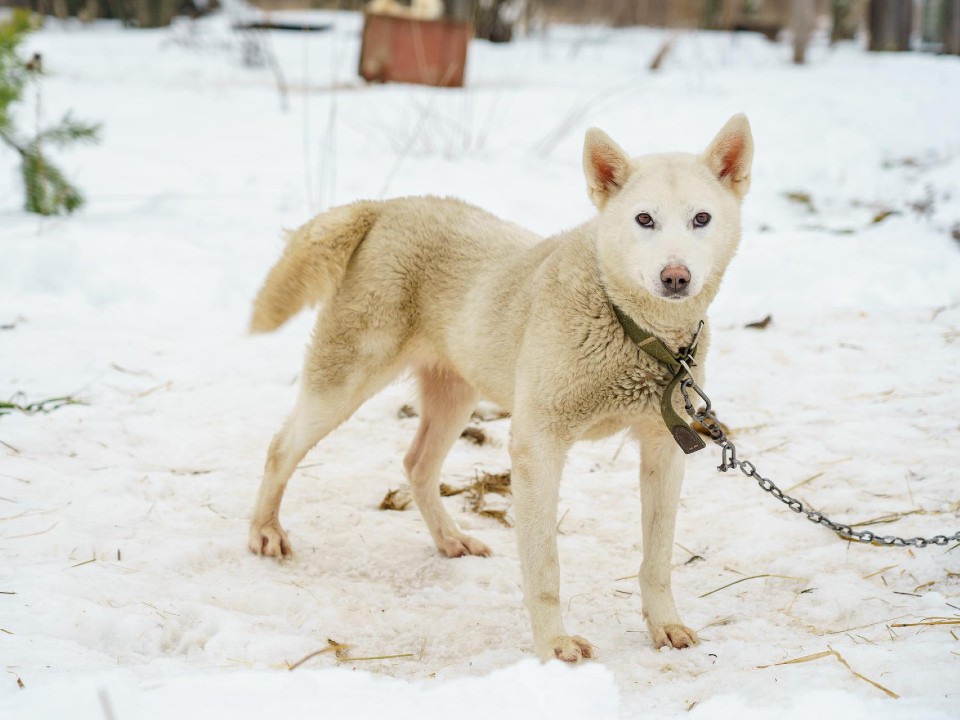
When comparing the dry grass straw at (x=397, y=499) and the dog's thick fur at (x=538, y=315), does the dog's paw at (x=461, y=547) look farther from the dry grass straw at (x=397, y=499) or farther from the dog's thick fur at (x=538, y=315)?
the dry grass straw at (x=397, y=499)

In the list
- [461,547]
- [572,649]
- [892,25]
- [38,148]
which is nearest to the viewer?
[572,649]

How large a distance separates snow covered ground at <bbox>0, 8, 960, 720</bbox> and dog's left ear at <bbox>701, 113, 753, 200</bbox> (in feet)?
4.47

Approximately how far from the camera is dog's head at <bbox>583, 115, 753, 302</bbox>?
8.41 feet

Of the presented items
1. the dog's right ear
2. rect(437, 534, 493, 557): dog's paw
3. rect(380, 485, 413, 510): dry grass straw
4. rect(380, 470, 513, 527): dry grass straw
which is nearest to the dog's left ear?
the dog's right ear

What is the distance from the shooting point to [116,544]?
10.5 ft

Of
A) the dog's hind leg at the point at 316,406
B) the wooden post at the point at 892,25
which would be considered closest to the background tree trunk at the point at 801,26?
the wooden post at the point at 892,25

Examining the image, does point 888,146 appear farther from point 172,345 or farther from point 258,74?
point 258,74

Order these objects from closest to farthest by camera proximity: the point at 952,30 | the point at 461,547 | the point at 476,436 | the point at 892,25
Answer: the point at 461,547, the point at 476,436, the point at 952,30, the point at 892,25

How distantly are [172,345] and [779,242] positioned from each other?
419 centimetres

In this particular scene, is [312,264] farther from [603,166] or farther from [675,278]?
[675,278]

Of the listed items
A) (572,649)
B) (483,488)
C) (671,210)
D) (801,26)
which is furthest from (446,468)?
(801,26)

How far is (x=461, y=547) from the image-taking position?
3.54 m

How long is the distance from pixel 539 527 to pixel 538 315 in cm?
67

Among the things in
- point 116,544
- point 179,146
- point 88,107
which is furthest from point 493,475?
point 88,107
